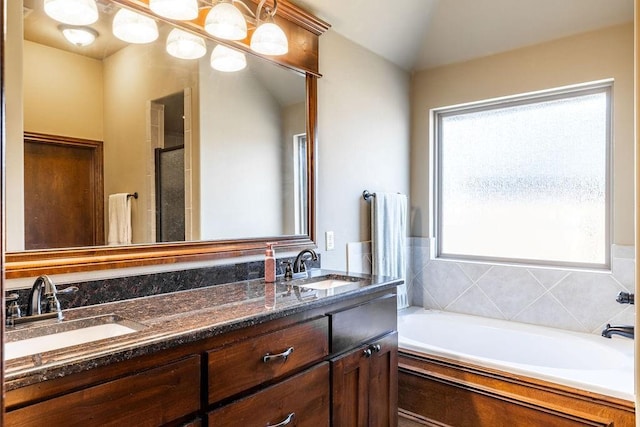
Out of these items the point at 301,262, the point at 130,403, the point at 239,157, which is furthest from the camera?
the point at 301,262

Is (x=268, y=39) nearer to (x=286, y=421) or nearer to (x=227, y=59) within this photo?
(x=227, y=59)

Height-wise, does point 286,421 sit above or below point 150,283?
below

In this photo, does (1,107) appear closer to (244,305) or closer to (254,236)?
(244,305)

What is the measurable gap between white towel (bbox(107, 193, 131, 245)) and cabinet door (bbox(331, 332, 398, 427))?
92 centimetres

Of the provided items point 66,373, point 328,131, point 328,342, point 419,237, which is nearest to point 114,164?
point 66,373

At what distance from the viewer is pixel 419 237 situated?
327cm

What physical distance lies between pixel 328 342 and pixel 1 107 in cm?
128

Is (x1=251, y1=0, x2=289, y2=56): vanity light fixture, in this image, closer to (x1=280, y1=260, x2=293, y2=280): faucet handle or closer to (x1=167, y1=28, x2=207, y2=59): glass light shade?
(x1=167, y1=28, x2=207, y2=59): glass light shade

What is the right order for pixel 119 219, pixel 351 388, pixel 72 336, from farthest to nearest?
pixel 351 388 → pixel 119 219 → pixel 72 336

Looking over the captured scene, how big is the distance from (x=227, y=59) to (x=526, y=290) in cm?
240

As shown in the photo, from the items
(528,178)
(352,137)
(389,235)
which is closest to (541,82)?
(528,178)

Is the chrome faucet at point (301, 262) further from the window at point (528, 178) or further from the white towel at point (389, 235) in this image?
the window at point (528, 178)

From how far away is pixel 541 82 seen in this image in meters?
2.73

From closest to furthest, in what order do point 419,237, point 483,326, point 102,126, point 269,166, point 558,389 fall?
point 102,126, point 558,389, point 269,166, point 483,326, point 419,237
